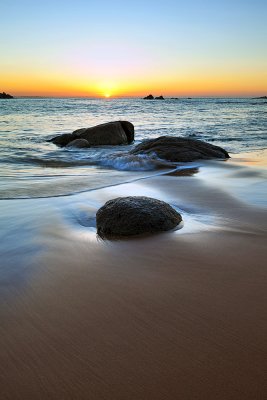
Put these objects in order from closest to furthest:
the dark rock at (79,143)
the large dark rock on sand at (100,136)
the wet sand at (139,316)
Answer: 1. the wet sand at (139,316)
2. the dark rock at (79,143)
3. the large dark rock on sand at (100,136)

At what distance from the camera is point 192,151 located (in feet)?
30.1

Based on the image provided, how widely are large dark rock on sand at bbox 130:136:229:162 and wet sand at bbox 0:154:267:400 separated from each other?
5457 millimetres

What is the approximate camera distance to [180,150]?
919cm

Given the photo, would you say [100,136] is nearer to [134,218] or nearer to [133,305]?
[134,218]

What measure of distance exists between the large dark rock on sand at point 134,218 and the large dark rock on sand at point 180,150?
5309mm

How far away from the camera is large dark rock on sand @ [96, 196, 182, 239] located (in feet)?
11.2

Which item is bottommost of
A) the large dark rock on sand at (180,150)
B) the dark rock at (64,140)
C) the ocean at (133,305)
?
the dark rock at (64,140)

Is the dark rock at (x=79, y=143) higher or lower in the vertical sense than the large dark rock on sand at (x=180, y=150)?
lower

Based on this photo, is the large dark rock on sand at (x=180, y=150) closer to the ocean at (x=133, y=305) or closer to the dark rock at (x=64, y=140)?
the ocean at (x=133, y=305)

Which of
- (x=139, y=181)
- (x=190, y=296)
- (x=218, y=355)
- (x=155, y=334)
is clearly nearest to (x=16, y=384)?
(x=155, y=334)

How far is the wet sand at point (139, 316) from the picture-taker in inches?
60.7

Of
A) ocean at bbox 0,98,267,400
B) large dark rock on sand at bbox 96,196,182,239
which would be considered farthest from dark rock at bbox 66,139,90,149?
large dark rock on sand at bbox 96,196,182,239

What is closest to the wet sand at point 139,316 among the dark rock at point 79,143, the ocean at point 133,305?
the ocean at point 133,305

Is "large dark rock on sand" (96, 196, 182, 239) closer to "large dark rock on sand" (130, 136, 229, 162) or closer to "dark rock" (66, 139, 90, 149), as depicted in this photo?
"large dark rock on sand" (130, 136, 229, 162)
